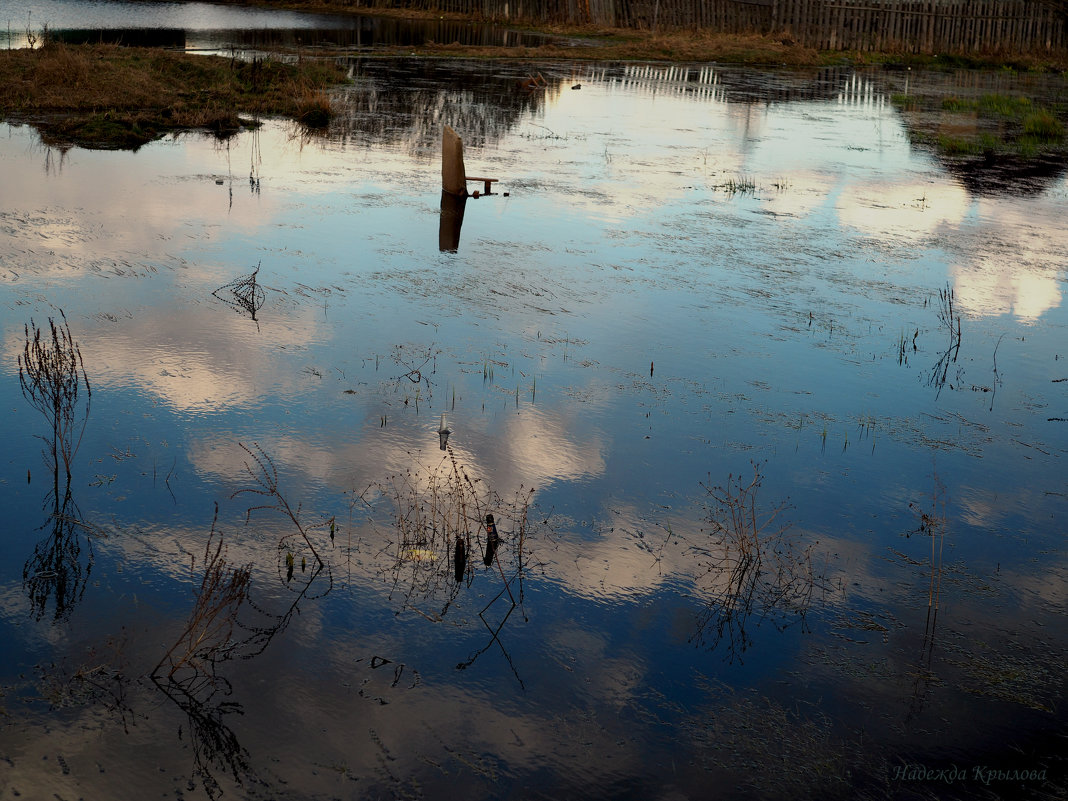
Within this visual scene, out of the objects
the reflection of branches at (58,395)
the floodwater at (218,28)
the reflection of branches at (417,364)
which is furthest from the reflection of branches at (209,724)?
the floodwater at (218,28)

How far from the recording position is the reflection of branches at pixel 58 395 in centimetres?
627

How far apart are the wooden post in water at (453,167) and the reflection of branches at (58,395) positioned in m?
6.61

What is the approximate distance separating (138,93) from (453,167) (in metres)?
8.96

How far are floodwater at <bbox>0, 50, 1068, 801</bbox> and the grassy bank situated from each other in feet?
17.0

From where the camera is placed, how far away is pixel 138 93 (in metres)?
19.1

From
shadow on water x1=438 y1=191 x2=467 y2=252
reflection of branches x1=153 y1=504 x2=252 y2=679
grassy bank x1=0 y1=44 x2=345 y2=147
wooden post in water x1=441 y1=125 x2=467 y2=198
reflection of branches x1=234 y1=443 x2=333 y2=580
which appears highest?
grassy bank x1=0 y1=44 x2=345 y2=147

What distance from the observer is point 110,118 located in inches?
688

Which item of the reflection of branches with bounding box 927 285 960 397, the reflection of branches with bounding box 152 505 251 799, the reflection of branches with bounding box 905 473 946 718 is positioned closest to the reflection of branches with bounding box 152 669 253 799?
the reflection of branches with bounding box 152 505 251 799

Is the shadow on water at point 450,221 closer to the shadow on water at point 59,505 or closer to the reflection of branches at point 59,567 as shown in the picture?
the shadow on water at point 59,505

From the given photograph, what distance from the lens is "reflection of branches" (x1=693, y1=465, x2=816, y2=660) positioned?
521 cm

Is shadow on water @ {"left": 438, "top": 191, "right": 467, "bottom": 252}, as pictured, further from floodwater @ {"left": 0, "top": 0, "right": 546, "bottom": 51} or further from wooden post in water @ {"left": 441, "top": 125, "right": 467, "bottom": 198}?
floodwater @ {"left": 0, "top": 0, "right": 546, "bottom": 51}

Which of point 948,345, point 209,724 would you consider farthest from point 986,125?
point 209,724

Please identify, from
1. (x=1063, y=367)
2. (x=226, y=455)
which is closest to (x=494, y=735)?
(x=226, y=455)

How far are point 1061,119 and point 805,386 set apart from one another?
60.5ft
